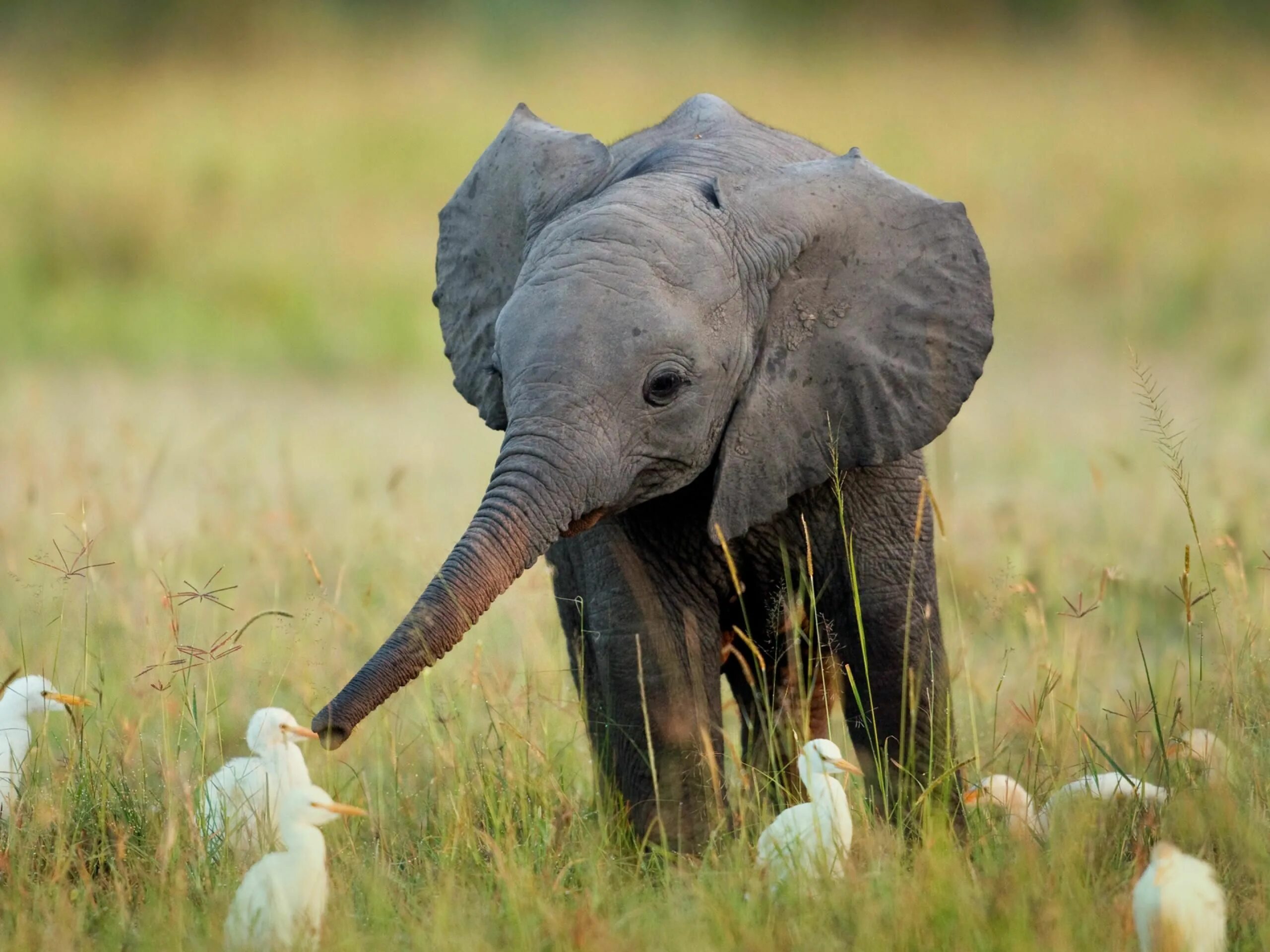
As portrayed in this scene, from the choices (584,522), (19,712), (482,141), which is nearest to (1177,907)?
(584,522)

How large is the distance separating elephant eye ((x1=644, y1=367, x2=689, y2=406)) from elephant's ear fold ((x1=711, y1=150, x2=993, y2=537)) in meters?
0.23

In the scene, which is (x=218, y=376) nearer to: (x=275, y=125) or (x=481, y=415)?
(x=275, y=125)

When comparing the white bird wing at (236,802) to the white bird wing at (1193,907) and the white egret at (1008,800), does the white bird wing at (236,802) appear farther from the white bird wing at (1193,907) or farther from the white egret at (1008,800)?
the white bird wing at (1193,907)

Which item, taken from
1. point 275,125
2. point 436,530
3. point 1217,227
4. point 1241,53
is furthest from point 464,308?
point 1241,53

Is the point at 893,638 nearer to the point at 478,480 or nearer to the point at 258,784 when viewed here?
the point at 258,784

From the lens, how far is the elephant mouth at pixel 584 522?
454cm

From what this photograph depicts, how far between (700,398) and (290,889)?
1.50 meters

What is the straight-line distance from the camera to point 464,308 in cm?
557

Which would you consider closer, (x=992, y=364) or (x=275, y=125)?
(x=992, y=364)

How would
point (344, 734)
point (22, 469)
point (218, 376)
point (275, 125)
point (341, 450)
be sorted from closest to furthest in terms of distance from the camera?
point (344, 734)
point (22, 469)
point (341, 450)
point (218, 376)
point (275, 125)

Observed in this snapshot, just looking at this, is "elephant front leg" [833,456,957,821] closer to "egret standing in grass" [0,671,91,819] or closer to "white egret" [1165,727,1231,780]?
"white egret" [1165,727,1231,780]

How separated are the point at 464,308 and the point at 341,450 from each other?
699 cm

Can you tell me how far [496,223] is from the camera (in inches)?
213

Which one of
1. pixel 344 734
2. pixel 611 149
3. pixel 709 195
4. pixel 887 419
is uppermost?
pixel 611 149
